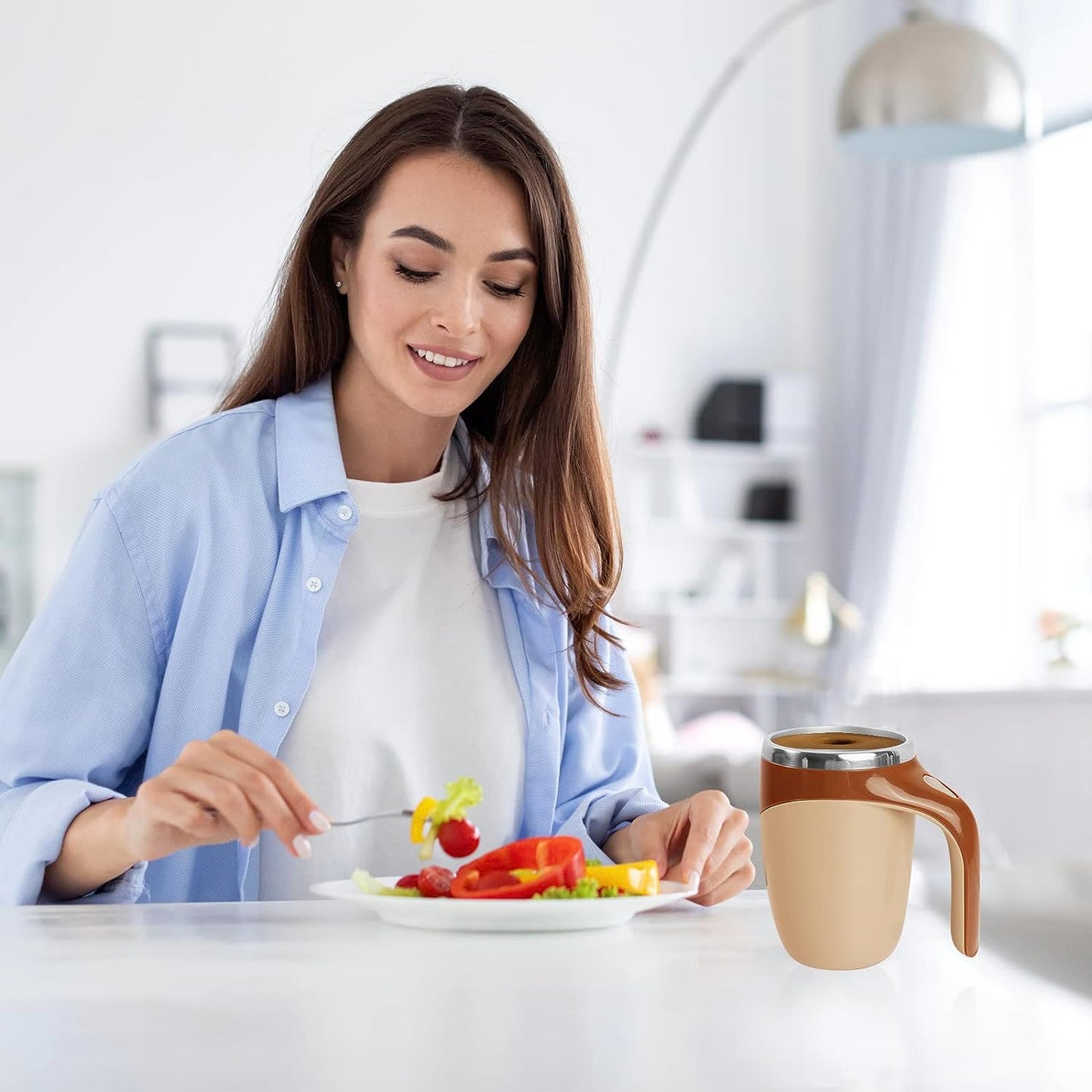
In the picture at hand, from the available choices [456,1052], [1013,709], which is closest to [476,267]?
[456,1052]

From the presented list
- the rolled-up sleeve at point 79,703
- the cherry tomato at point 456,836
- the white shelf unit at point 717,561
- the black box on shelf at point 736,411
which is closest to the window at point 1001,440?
the white shelf unit at point 717,561

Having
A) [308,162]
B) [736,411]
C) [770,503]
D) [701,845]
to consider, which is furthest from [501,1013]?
[770,503]

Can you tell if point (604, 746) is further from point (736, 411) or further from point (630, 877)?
point (736, 411)

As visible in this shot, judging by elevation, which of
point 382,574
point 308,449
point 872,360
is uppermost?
point 872,360

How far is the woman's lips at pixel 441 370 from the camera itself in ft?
4.65

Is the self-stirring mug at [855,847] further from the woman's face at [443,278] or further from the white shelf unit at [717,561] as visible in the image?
the white shelf unit at [717,561]

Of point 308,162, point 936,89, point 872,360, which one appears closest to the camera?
point 936,89

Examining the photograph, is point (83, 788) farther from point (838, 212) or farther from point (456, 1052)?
point (838, 212)

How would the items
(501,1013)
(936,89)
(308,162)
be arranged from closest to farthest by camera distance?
1. (501,1013)
2. (936,89)
3. (308,162)

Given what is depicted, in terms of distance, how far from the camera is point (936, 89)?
326cm

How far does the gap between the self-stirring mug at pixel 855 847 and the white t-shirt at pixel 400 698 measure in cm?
63

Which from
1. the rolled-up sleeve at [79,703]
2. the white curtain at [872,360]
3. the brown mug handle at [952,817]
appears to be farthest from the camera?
the white curtain at [872,360]

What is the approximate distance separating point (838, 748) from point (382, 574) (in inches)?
30.1

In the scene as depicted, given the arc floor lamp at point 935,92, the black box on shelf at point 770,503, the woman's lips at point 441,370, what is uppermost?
the arc floor lamp at point 935,92
